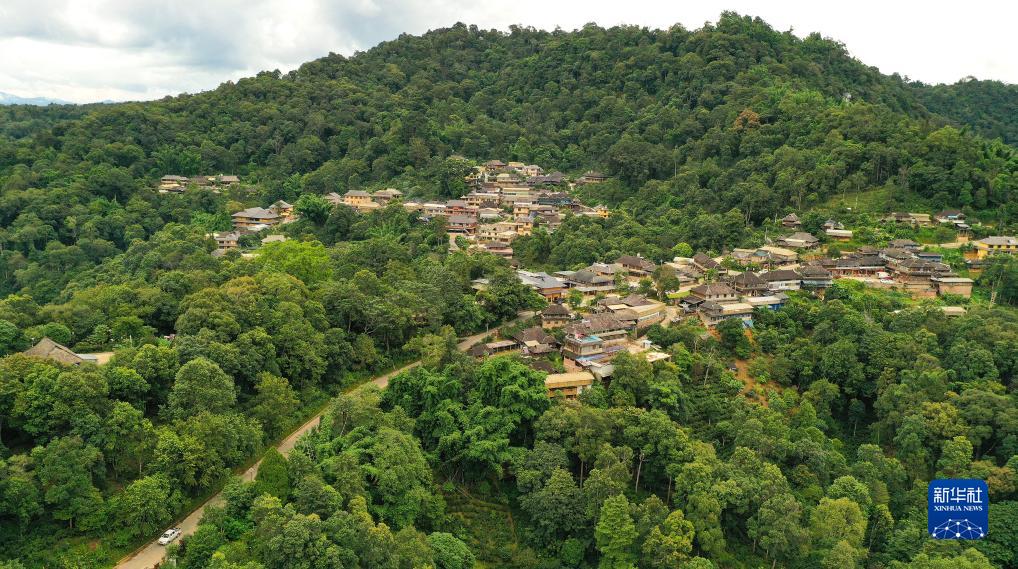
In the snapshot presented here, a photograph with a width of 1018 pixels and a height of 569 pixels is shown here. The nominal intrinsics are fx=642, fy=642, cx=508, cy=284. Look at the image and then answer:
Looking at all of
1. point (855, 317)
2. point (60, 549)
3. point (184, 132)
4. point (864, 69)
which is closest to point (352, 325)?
point (60, 549)

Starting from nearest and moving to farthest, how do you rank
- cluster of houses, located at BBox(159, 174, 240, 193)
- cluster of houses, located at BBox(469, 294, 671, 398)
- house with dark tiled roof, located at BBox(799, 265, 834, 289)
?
cluster of houses, located at BBox(469, 294, 671, 398), house with dark tiled roof, located at BBox(799, 265, 834, 289), cluster of houses, located at BBox(159, 174, 240, 193)

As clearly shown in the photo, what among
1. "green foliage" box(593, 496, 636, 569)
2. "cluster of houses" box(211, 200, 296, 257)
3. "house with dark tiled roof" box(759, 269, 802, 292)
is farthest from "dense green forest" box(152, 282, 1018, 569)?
"cluster of houses" box(211, 200, 296, 257)

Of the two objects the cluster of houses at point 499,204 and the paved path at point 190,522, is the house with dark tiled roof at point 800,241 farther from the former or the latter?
the paved path at point 190,522

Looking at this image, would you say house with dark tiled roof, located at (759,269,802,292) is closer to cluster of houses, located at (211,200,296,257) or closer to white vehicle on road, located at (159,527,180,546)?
white vehicle on road, located at (159,527,180,546)

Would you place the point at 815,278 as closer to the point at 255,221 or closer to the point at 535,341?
the point at 535,341
